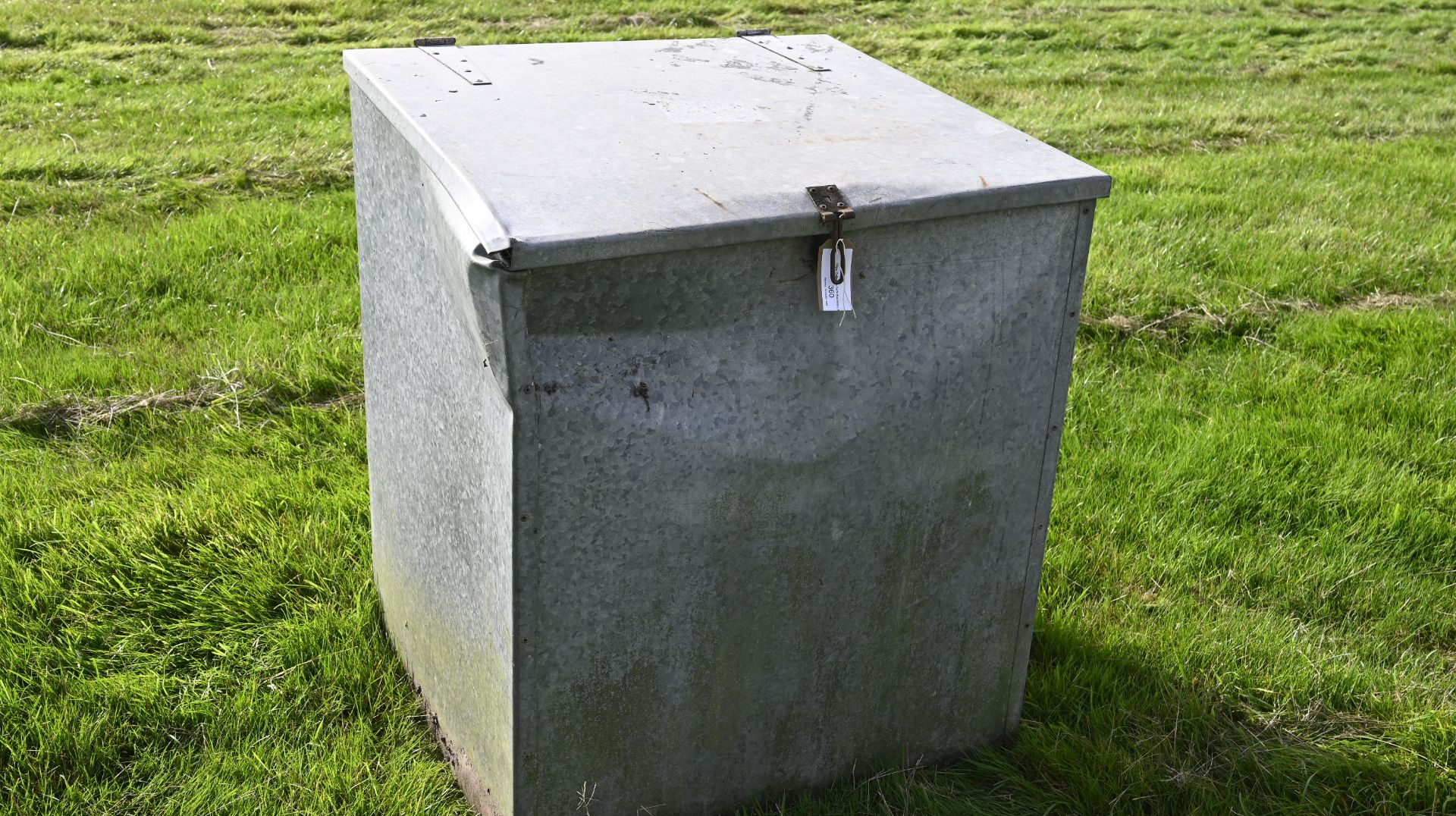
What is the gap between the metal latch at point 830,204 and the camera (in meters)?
1.79

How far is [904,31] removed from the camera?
9633 millimetres

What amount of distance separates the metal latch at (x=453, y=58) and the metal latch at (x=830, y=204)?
0.85 metres

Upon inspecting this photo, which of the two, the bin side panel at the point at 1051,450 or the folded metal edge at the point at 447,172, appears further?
the bin side panel at the point at 1051,450

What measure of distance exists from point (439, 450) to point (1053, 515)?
1847 millimetres

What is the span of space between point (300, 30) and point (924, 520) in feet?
26.6

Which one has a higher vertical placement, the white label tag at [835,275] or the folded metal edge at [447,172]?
the folded metal edge at [447,172]

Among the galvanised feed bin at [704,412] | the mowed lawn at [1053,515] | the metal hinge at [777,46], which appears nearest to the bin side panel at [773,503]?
the galvanised feed bin at [704,412]

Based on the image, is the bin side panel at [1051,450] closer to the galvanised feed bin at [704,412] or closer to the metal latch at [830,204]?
the galvanised feed bin at [704,412]

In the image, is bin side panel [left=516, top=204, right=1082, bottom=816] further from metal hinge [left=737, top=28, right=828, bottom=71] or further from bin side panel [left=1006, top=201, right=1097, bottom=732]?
metal hinge [left=737, top=28, right=828, bottom=71]

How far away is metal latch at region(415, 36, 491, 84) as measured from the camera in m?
2.38

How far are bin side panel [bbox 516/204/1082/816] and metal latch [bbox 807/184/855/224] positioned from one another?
0.23 ft

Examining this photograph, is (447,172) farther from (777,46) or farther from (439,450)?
(777,46)

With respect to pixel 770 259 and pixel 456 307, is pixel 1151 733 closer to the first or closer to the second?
pixel 770 259

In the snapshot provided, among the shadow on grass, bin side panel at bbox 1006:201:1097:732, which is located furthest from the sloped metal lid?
the shadow on grass
